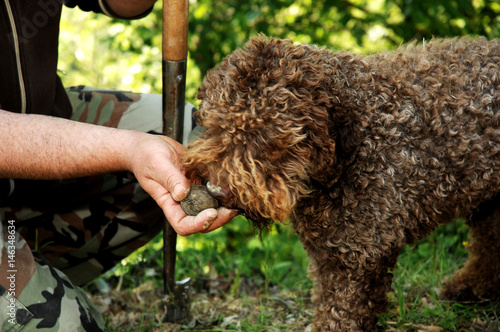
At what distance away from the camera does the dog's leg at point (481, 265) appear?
2838 millimetres

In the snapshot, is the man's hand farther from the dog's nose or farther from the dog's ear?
the dog's ear

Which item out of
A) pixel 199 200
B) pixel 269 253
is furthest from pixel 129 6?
pixel 269 253

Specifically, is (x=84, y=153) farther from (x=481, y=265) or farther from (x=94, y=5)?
(x=481, y=265)

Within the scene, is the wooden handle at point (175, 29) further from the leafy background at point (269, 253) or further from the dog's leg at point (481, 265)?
the dog's leg at point (481, 265)

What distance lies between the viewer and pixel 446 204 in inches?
88.5

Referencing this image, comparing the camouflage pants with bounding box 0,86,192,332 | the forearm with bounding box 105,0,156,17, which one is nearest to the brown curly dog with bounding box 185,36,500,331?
the camouflage pants with bounding box 0,86,192,332

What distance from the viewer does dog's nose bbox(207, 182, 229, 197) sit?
6.16 feet

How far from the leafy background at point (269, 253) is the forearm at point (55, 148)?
757 millimetres

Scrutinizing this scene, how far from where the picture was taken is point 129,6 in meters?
2.99

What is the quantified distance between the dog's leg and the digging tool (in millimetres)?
1703

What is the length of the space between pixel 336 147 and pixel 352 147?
73mm

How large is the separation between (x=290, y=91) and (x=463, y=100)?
86 cm

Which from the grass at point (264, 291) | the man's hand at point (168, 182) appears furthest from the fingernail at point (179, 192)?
the grass at point (264, 291)

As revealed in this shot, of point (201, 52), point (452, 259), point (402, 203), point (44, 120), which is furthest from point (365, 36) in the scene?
point (44, 120)
